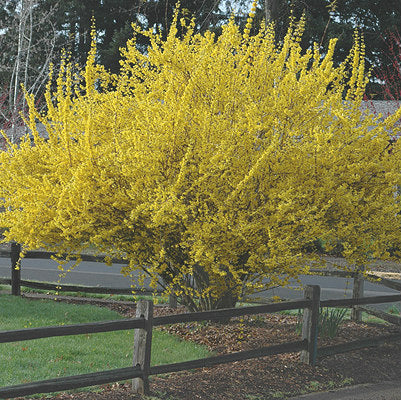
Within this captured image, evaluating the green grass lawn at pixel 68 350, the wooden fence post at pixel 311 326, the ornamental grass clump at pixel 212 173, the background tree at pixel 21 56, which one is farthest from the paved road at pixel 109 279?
the ornamental grass clump at pixel 212 173

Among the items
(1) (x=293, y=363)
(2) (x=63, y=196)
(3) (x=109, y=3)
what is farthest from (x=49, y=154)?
(3) (x=109, y=3)

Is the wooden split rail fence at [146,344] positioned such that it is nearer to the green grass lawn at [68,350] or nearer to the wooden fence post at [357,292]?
the green grass lawn at [68,350]

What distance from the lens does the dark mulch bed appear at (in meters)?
5.32

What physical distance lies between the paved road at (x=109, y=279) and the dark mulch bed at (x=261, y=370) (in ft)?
11.3

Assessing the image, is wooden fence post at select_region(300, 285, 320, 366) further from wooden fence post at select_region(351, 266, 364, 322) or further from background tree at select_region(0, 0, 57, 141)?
background tree at select_region(0, 0, 57, 141)

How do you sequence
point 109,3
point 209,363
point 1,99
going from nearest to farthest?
point 209,363
point 1,99
point 109,3

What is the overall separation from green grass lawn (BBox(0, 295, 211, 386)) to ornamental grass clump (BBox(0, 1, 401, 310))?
919 millimetres

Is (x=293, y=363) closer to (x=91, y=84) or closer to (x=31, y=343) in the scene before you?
(x=31, y=343)

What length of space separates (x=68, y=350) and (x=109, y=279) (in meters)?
6.29

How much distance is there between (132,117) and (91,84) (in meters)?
0.72

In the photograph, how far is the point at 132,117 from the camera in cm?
690

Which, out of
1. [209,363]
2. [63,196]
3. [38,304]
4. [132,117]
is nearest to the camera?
[209,363]

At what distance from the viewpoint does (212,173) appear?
599 centimetres

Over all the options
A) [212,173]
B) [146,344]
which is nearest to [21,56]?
[212,173]
